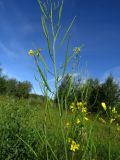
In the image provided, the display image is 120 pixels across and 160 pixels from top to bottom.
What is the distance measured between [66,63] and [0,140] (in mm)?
2750

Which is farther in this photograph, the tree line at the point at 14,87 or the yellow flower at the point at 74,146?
the tree line at the point at 14,87

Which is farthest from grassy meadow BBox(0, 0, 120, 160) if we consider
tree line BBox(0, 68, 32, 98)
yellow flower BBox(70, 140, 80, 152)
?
tree line BBox(0, 68, 32, 98)

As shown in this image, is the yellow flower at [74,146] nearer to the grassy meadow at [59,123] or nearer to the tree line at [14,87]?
the grassy meadow at [59,123]

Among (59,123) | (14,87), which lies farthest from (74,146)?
(14,87)

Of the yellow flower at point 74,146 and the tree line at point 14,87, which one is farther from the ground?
the tree line at point 14,87

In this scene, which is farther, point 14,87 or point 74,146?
point 14,87

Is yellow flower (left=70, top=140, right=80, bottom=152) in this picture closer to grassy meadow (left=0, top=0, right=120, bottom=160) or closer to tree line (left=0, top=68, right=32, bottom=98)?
grassy meadow (left=0, top=0, right=120, bottom=160)

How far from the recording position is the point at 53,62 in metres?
2.52

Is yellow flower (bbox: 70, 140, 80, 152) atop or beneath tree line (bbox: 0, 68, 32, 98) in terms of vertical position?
beneath

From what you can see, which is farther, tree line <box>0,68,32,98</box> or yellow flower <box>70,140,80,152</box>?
tree line <box>0,68,32,98</box>

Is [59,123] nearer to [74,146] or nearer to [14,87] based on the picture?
[74,146]

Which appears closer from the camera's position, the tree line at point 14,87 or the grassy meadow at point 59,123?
the grassy meadow at point 59,123

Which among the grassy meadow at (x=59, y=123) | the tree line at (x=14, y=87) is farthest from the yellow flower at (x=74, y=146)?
the tree line at (x=14, y=87)

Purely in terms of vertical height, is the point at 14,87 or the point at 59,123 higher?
the point at 14,87
